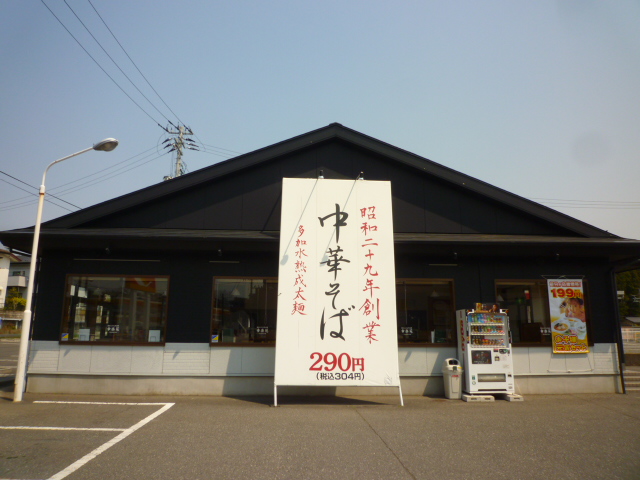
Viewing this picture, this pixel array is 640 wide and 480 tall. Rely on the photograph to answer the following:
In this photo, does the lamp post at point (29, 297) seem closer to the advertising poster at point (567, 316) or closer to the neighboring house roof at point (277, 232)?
the neighboring house roof at point (277, 232)

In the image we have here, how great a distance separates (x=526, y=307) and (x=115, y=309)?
31.9 ft

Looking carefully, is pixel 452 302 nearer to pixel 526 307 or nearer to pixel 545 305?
pixel 526 307

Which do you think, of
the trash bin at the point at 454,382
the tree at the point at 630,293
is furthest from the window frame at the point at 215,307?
the tree at the point at 630,293

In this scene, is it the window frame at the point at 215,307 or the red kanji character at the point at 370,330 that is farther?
the window frame at the point at 215,307

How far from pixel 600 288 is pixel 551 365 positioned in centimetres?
227

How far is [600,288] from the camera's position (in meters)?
10.7

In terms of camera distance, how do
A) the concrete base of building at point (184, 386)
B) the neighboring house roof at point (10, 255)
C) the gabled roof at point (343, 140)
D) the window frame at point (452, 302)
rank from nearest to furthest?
the concrete base of building at point (184, 386) < the window frame at point (452, 302) < the gabled roof at point (343, 140) < the neighboring house roof at point (10, 255)

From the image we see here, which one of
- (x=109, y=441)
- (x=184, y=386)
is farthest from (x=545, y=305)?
(x=109, y=441)

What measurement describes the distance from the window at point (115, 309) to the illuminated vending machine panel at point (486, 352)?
6.80 m

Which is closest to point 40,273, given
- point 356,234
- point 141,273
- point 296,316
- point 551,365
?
point 141,273

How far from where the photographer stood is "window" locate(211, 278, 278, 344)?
397 inches

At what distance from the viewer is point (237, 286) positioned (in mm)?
10336

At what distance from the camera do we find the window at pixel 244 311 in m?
10.1

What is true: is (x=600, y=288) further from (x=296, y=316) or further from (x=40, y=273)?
(x=40, y=273)
